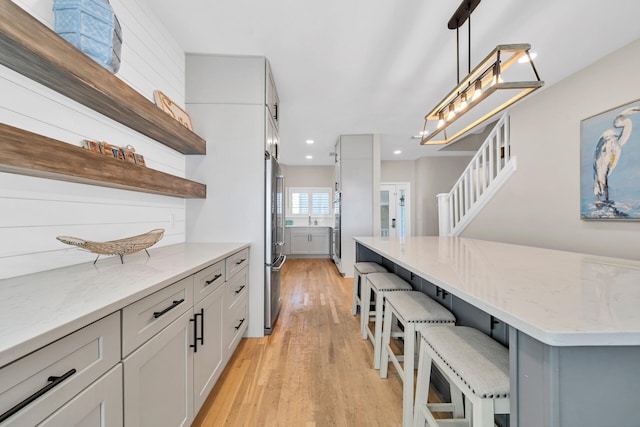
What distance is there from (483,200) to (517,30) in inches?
98.0

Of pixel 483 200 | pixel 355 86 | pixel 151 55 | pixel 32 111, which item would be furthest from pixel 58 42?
pixel 483 200

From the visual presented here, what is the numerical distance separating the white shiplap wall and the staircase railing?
14.2 feet

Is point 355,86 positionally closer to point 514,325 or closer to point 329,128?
point 329,128

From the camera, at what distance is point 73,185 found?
52.2 inches

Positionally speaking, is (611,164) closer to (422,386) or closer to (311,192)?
(422,386)

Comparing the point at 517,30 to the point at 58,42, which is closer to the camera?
the point at 58,42

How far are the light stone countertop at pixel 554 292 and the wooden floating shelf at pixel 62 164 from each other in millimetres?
1662

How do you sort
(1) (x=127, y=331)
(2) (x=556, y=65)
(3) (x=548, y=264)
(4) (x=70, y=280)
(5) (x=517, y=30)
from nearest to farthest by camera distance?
(1) (x=127, y=331) < (4) (x=70, y=280) < (3) (x=548, y=264) < (5) (x=517, y=30) < (2) (x=556, y=65)

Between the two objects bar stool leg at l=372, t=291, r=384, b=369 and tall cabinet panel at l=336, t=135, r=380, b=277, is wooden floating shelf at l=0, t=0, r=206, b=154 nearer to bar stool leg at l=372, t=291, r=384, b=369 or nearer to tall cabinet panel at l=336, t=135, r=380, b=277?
bar stool leg at l=372, t=291, r=384, b=369

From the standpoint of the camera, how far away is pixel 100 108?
146cm

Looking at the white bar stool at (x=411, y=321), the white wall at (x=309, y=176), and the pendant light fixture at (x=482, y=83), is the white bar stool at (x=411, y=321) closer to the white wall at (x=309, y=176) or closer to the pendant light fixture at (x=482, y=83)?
the pendant light fixture at (x=482, y=83)

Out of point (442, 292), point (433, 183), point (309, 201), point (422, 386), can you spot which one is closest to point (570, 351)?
point (422, 386)

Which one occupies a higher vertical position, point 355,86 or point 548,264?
point 355,86

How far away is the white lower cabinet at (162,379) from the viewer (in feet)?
2.86
